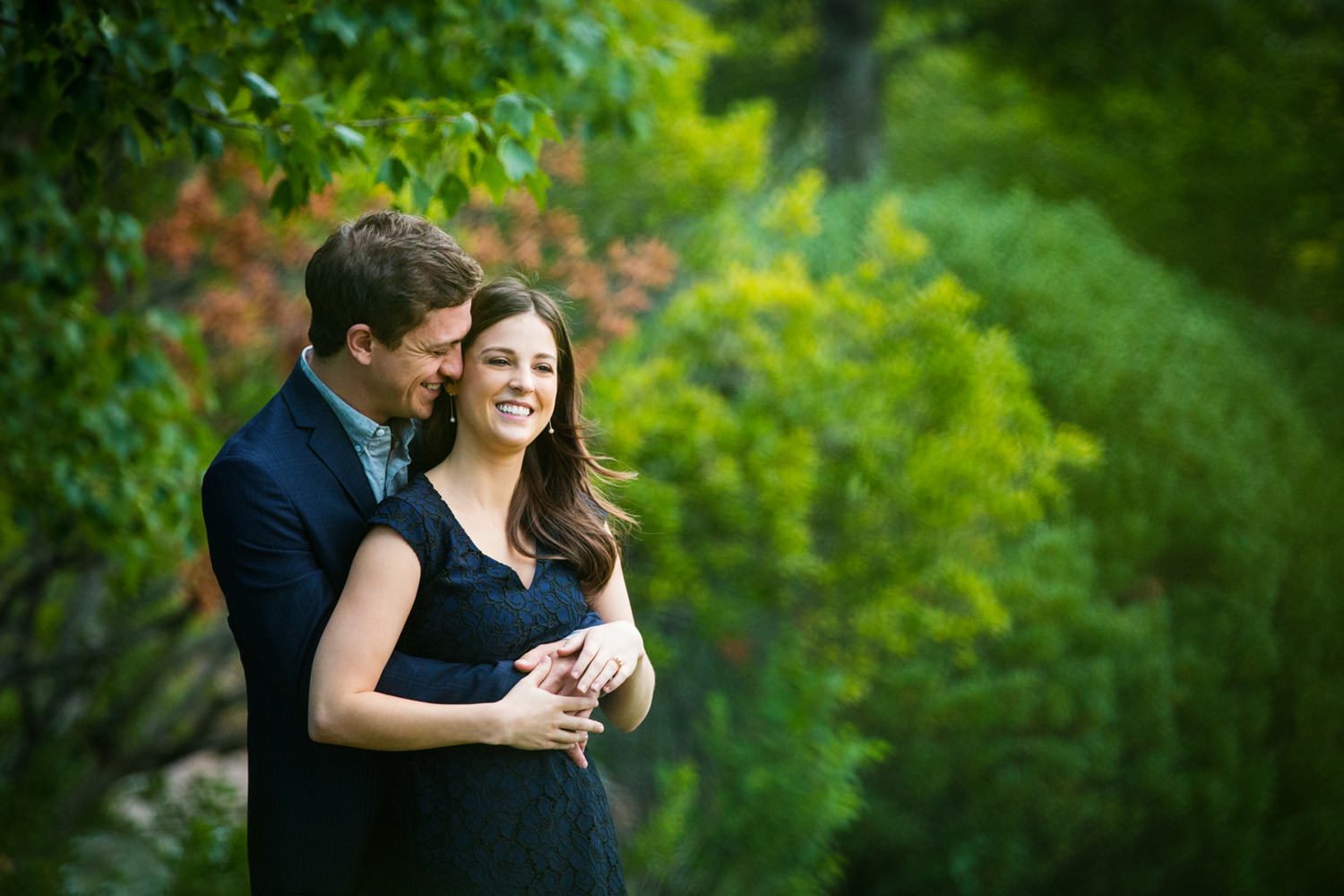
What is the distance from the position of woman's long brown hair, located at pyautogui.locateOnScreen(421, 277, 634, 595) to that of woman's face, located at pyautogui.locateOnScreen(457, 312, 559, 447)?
1.1 inches

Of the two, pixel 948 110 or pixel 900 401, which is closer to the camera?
pixel 900 401

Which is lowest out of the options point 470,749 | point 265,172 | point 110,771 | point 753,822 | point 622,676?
point 110,771

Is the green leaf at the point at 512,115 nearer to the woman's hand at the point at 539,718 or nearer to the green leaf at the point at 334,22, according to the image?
the green leaf at the point at 334,22

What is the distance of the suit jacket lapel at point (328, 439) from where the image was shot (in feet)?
6.84

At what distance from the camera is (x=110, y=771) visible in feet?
19.9

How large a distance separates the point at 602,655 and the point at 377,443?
0.58 metres

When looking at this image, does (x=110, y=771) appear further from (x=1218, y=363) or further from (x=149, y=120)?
(x=1218, y=363)

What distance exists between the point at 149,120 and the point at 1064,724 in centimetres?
638

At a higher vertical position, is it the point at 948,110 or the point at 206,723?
the point at 948,110

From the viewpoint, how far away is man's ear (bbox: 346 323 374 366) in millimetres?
2043

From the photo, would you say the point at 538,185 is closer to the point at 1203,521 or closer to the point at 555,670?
the point at 555,670

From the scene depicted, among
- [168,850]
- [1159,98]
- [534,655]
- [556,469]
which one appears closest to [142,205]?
[168,850]

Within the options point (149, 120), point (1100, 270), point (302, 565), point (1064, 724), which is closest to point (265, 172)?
point (149, 120)

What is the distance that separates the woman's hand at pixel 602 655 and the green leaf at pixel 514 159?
102cm
